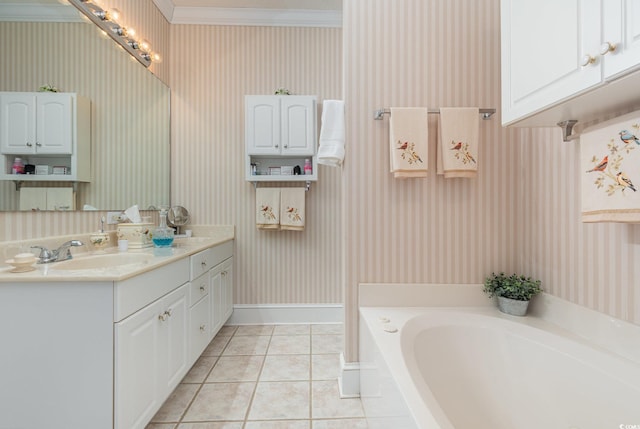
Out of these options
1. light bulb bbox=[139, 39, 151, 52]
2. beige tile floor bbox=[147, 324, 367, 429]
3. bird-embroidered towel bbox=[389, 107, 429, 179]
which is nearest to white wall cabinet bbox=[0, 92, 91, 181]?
light bulb bbox=[139, 39, 151, 52]

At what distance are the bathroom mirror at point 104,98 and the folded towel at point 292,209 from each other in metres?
1.08

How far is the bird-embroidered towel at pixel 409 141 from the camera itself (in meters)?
1.56

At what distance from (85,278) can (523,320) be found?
198 cm

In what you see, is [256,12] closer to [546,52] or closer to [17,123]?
[17,123]

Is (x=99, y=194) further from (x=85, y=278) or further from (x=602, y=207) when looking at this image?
(x=602, y=207)

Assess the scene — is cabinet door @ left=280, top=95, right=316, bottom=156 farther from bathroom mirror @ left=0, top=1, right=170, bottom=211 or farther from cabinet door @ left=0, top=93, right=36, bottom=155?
cabinet door @ left=0, top=93, right=36, bottom=155

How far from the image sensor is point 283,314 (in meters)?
2.72

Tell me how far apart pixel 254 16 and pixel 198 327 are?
2.72 metres

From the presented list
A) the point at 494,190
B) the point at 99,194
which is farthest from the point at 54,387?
the point at 494,190

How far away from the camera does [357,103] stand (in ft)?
5.50

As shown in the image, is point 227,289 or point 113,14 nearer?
point 113,14

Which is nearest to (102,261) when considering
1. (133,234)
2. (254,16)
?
(133,234)

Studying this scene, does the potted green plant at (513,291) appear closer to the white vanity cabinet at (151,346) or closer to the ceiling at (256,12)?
the white vanity cabinet at (151,346)

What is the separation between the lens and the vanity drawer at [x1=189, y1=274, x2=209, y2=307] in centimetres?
178
